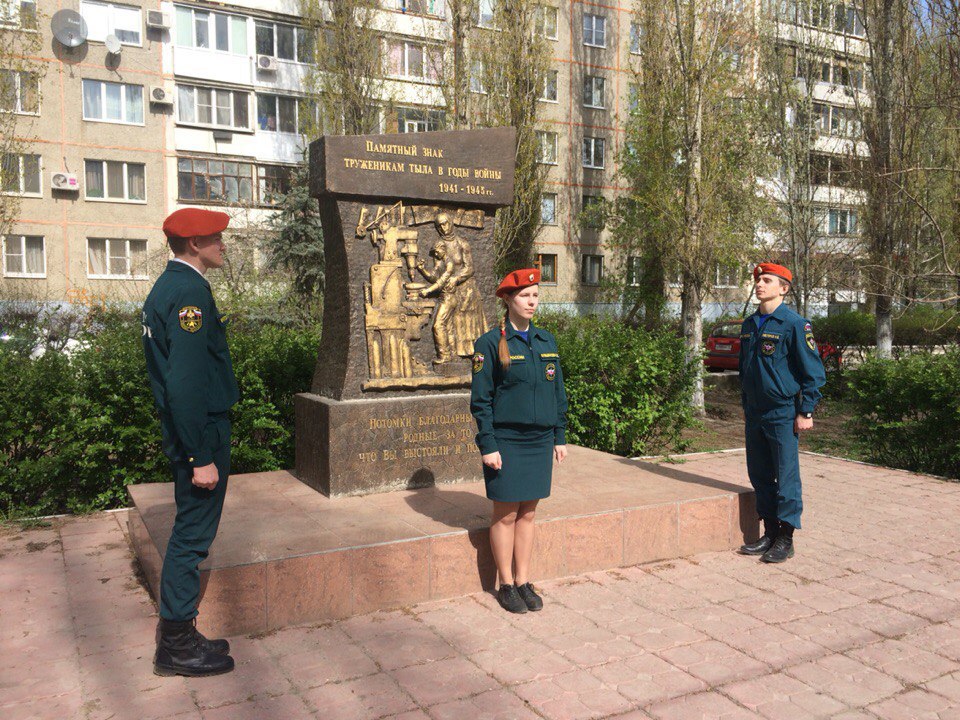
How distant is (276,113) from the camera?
27.9 meters

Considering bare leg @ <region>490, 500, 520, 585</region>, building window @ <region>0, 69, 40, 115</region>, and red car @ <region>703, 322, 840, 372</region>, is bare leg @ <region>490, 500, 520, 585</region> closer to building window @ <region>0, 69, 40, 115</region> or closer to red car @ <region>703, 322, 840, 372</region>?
red car @ <region>703, 322, 840, 372</region>

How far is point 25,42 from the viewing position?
24609 mm

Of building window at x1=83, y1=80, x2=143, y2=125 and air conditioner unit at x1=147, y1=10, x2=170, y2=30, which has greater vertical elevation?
air conditioner unit at x1=147, y1=10, x2=170, y2=30

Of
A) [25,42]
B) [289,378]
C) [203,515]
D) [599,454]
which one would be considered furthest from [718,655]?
[25,42]

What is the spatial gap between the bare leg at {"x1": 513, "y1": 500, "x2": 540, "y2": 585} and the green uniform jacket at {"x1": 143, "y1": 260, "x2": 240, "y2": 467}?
1754mm

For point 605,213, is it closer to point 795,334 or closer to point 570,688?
point 795,334

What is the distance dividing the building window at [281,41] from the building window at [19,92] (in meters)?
7.02

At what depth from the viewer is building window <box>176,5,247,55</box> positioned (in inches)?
1048

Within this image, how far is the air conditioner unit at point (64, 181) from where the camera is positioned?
25422 millimetres

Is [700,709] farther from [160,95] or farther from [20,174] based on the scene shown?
[160,95]

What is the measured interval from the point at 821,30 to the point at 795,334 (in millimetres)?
16455

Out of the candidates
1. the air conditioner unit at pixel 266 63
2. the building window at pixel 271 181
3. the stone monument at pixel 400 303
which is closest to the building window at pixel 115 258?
the building window at pixel 271 181

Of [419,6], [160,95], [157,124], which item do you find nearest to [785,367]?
[419,6]

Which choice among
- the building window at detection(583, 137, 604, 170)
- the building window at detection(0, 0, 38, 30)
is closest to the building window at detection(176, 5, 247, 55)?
the building window at detection(0, 0, 38, 30)
